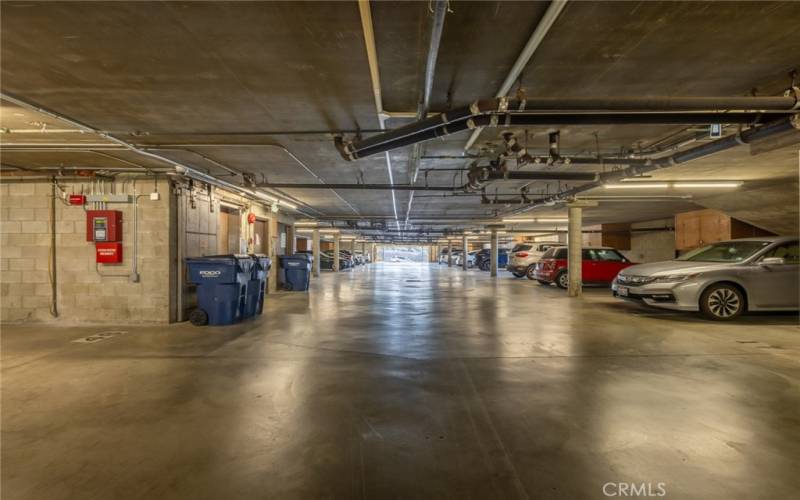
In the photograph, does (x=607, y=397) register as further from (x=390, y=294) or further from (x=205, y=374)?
(x=390, y=294)

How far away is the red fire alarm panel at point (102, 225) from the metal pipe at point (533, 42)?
6879 millimetres

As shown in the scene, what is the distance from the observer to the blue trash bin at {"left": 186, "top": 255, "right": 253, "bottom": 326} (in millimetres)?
6152

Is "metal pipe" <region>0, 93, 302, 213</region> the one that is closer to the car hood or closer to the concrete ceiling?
the concrete ceiling

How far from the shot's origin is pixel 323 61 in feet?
9.73

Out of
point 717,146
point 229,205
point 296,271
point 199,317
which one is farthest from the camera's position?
point 296,271

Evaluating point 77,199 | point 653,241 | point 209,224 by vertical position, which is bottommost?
point 653,241

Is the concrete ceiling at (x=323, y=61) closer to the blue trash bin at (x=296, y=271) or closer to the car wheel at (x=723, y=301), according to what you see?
the car wheel at (x=723, y=301)

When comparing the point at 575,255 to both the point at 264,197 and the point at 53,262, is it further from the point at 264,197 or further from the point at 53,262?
the point at 53,262

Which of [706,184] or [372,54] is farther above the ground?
[372,54]

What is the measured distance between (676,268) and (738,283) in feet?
3.08

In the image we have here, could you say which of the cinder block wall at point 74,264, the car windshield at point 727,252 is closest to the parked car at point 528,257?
the car windshield at point 727,252

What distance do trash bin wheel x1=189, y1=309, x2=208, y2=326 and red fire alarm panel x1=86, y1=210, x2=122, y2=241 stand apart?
6.80ft

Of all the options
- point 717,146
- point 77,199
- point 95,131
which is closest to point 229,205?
point 77,199

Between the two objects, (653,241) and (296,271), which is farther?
(653,241)
